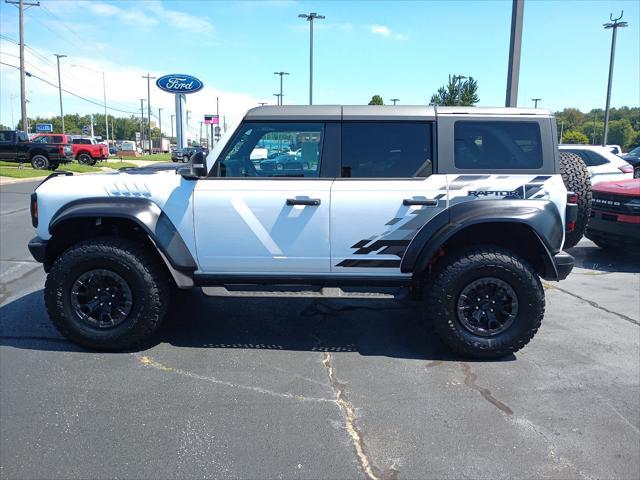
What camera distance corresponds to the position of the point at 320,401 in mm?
3496

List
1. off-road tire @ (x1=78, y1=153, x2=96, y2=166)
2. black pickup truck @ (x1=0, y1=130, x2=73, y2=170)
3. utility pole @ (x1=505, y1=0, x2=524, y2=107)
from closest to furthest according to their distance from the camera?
utility pole @ (x1=505, y1=0, x2=524, y2=107)
black pickup truck @ (x1=0, y1=130, x2=73, y2=170)
off-road tire @ (x1=78, y1=153, x2=96, y2=166)

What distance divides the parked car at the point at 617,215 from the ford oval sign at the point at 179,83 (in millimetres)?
10219

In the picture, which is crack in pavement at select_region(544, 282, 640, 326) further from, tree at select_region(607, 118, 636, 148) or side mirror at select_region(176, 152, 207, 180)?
tree at select_region(607, 118, 636, 148)

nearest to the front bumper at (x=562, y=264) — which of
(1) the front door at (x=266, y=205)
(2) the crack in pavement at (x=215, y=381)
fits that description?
(1) the front door at (x=266, y=205)

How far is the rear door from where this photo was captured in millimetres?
4078

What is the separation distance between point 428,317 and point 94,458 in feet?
8.64

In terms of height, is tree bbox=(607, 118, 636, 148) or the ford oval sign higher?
tree bbox=(607, 118, 636, 148)

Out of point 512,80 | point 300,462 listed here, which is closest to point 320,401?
point 300,462

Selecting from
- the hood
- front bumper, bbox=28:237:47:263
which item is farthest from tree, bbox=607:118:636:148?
front bumper, bbox=28:237:47:263

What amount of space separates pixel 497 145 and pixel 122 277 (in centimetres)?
327

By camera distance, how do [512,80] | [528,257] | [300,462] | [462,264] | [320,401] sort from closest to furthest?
[300,462]
[320,401]
[462,264]
[528,257]
[512,80]

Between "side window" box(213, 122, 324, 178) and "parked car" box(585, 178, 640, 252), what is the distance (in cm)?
508

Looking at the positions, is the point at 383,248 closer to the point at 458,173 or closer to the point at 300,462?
the point at 458,173

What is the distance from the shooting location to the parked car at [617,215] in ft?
24.5
